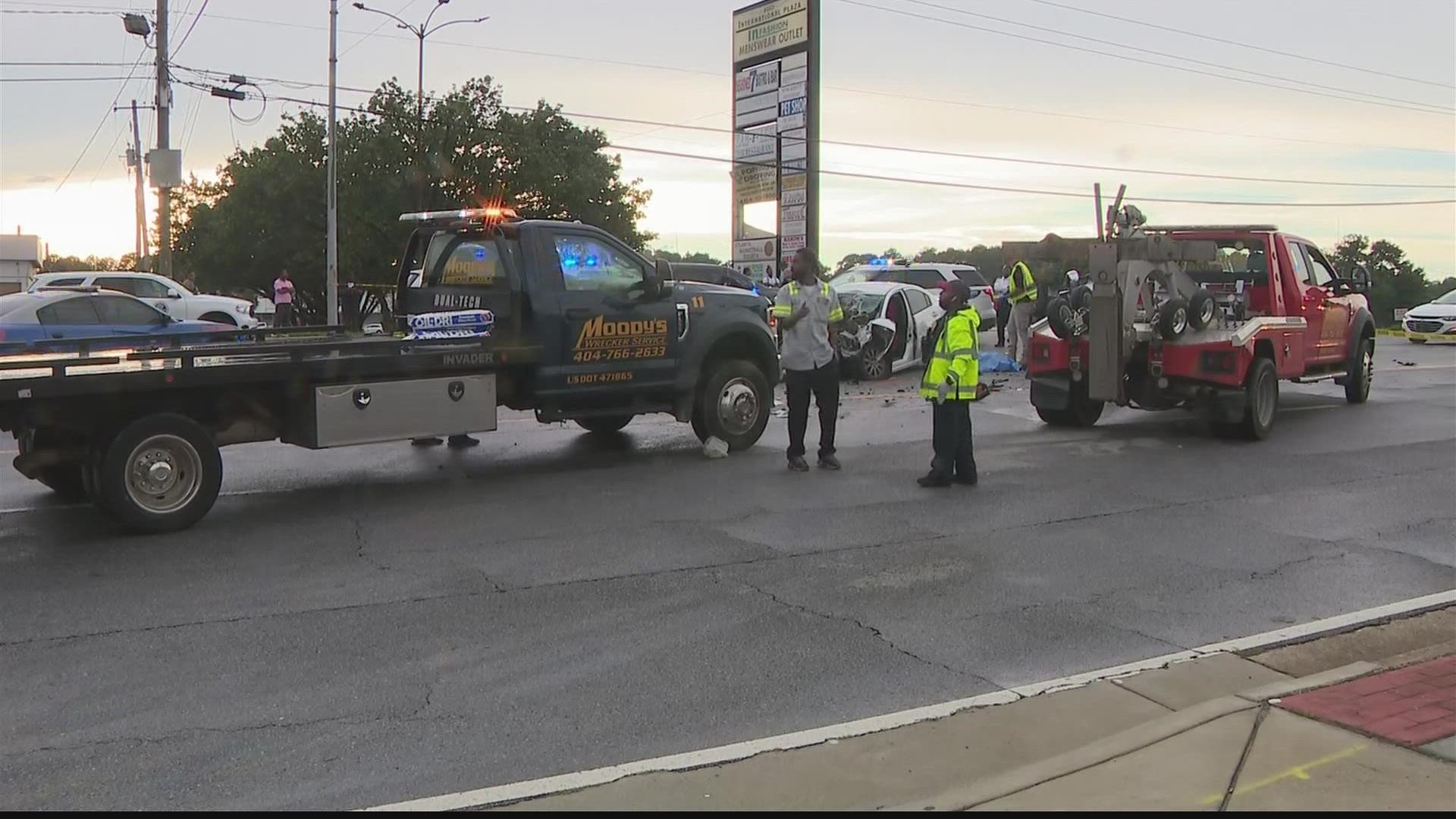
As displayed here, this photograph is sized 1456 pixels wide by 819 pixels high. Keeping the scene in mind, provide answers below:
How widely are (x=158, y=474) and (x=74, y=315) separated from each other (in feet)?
38.3

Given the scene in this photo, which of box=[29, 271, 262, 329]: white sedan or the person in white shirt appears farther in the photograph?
box=[29, 271, 262, 329]: white sedan

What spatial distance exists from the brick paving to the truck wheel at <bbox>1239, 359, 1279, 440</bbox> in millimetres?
7777

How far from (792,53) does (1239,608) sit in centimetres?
2570

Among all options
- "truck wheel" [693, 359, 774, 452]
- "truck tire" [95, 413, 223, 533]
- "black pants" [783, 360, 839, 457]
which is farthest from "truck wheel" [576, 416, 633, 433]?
"truck tire" [95, 413, 223, 533]

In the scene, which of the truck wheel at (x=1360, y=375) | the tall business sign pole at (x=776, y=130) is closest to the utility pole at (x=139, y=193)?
the tall business sign pole at (x=776, y=130)

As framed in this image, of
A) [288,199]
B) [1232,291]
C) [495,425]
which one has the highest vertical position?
[288,199]

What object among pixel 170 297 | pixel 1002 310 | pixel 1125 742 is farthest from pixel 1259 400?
pixel 170 297

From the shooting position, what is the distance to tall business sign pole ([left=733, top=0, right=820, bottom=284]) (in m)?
29.8

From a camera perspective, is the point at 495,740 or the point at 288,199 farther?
the point at 288,199

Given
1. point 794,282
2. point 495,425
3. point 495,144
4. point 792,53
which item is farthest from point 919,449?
point 495,144

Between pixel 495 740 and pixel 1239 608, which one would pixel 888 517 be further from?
pixel 495 740

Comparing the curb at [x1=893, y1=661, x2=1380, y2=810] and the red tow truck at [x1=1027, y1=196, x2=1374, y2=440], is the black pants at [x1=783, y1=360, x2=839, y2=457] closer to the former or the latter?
the red tow truck at [x1=1027, y1=196, x2=1374, y2=440]

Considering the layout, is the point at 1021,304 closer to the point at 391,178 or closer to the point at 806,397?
the point at 806,397

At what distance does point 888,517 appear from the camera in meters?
8.91
